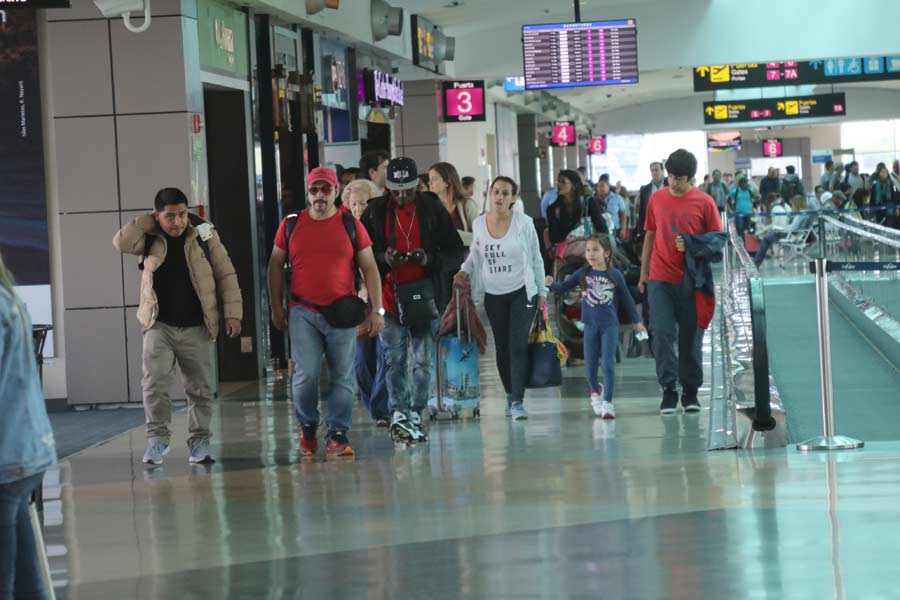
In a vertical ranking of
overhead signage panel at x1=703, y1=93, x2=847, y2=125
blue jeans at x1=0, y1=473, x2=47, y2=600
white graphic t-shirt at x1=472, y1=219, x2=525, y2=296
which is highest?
overhead signage panel at x1=703, y1=93, x2=847, y2=125

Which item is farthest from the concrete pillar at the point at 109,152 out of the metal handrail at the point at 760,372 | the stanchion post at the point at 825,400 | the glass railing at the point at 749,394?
the stanchion post at the point at 825,400

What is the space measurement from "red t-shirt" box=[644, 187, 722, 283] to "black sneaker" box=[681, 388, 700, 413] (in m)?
0.81

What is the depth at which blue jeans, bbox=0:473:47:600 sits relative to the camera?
3.98 m

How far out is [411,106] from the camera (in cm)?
2306

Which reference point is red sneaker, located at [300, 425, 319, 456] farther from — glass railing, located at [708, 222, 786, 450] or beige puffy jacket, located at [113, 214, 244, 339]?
glass railing, located at [708, 222, 786, 450]

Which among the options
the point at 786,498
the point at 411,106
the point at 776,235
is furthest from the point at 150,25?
the point at 776,235

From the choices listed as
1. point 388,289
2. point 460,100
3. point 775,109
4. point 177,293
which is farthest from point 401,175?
point 775,109

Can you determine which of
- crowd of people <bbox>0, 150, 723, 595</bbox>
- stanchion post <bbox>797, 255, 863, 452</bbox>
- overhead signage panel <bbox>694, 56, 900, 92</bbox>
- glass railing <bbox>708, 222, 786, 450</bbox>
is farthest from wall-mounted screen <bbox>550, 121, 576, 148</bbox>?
stanchion post <bbox>797, 255, 863, 452</bbox>

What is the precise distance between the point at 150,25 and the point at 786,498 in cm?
745

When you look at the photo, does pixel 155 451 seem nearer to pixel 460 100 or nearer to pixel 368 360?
pixel 368 360

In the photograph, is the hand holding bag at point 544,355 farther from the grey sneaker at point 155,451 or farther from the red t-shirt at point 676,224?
the grey sneaker at point 155,451

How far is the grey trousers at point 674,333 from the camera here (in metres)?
10.1

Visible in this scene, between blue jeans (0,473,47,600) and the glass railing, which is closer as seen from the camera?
blue jeans (0,473,47,600)

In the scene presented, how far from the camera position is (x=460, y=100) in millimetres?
23438
